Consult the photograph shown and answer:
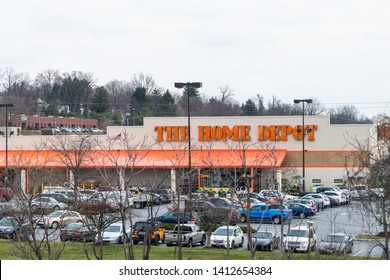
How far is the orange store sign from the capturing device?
6144 cm

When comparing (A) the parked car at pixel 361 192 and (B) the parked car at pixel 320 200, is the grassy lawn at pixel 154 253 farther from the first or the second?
(B) the parked car at pixel 320 200

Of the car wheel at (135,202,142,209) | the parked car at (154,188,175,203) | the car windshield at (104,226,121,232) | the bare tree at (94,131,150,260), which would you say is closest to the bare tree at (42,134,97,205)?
the bare tree at (94,131,150,260)

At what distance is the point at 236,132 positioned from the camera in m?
62.2

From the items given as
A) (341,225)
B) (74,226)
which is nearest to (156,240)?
(74,226)

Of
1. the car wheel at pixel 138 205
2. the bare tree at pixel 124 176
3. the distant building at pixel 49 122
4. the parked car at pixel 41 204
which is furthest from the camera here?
the distant building at pixel 49 122

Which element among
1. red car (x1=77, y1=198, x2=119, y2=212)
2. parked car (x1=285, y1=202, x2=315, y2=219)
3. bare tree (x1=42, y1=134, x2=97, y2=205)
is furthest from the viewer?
parked car (x1=285, y1=202, x2=315, y2=219)

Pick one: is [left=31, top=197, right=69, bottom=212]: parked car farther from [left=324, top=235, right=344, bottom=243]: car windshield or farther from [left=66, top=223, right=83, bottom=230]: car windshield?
[left=324, top=235, right=344, bottom=243]: car windshield

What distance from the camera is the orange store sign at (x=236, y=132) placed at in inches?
2419

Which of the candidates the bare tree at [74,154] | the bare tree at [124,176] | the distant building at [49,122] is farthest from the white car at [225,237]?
the distant building at [49,122]

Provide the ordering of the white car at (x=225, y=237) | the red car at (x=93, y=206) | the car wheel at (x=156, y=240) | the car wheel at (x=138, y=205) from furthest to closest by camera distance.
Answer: the car wheel at (x=138, y=205)
the car wheel at (x=156, y=240)
the white car at (x=225, y=237)
the red car at (x=93, y=206)

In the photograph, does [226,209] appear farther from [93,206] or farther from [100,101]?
[100,101]

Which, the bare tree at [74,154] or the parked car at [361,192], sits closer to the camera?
the parked car at [361,192]
